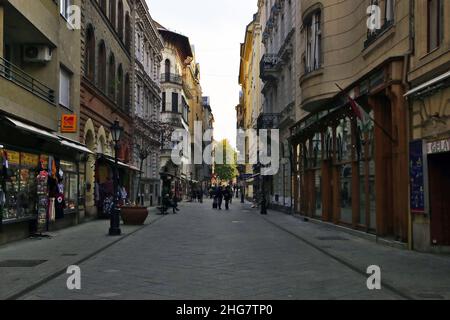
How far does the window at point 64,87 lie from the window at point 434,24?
44.3 feet

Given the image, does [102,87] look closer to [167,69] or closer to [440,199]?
[440,199]

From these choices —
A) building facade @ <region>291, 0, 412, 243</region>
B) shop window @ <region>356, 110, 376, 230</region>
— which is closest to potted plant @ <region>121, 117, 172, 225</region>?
building facade @ <region>291, 0, 412, 243</region>

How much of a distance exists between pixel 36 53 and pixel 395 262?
1382cm

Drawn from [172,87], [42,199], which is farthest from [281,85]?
[172,87]

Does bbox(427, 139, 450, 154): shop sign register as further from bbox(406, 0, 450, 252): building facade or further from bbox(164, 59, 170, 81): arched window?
bbox(164, 59, 170, 81): arched window

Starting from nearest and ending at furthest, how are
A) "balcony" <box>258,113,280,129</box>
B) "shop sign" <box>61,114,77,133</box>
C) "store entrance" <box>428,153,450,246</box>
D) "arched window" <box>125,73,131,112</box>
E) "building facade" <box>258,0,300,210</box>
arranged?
"store entrance" <box>428,153,450,246</box>
"shop sign" <box>61,114,77,133</box>
"building facade" <box>258,0,300,210</box>
"arched window" <box>125,73,131,112</box>
"balcony" <box>258,113,280,129</box>

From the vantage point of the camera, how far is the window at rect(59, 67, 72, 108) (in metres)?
21.5

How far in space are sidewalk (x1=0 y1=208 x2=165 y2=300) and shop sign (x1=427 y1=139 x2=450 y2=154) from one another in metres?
8.27

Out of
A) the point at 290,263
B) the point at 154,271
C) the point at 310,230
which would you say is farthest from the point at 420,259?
the point at 310,230

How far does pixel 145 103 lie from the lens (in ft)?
150

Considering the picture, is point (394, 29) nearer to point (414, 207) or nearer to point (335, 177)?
point (414, 207)

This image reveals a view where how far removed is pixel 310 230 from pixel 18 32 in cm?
1218

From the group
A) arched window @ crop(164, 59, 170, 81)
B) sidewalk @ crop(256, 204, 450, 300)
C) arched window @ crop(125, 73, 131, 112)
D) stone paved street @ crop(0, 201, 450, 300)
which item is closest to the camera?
stone paved street @ crop(0, 201, 450, 300)

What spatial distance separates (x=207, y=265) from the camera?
11641 mm
